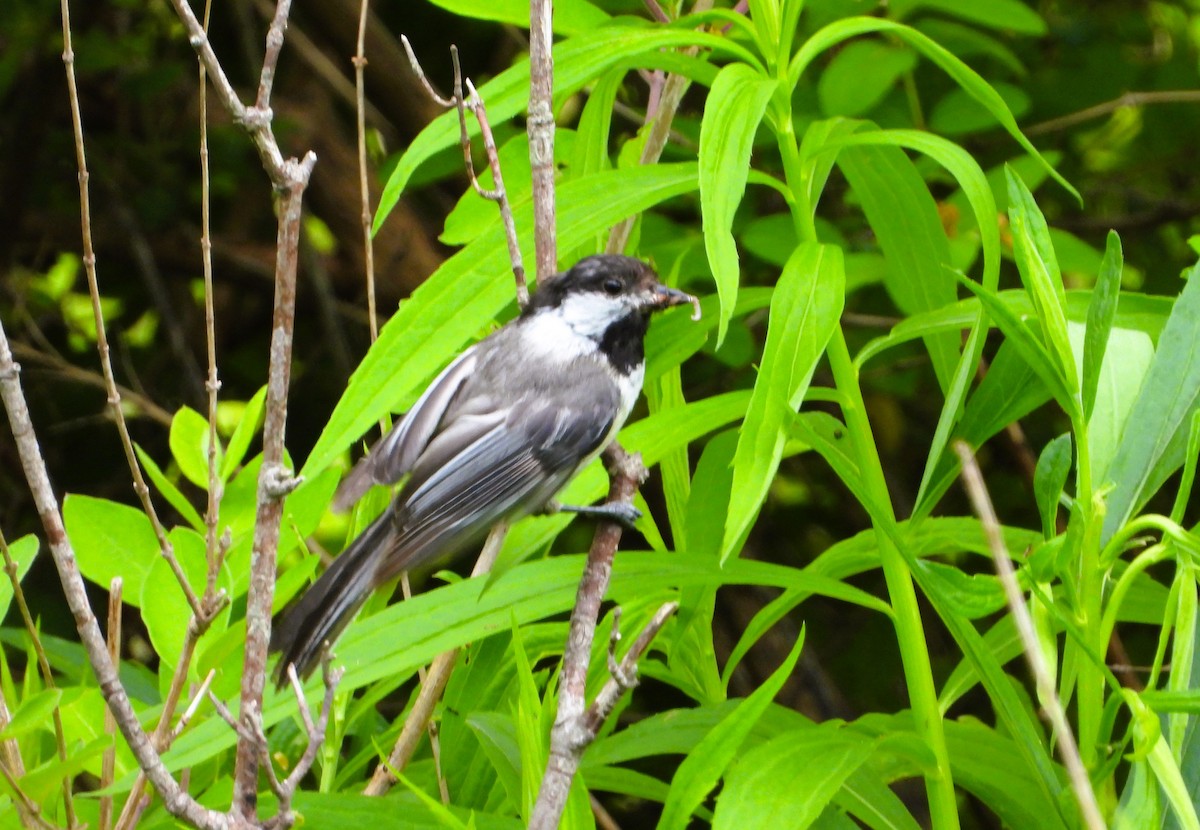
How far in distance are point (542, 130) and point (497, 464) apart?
550mm

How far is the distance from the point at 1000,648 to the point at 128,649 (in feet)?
6.98

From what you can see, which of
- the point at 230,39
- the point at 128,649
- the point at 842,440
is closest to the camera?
the point at 842,440

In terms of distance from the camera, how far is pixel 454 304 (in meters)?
1.42

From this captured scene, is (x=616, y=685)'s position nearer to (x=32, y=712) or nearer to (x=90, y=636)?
(x=90, y=636)

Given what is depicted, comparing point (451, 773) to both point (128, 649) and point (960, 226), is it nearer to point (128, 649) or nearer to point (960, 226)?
point (960, 226)

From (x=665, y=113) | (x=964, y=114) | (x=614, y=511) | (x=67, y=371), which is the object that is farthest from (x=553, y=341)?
(x=67, y=371)

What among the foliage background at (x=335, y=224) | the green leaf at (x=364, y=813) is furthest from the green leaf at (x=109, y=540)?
the foliage background at (x=335, y=224)

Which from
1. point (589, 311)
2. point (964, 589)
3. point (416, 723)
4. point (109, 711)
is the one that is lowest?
point (416, 723)

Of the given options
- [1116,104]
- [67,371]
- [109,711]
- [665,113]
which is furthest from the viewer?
[67,371]

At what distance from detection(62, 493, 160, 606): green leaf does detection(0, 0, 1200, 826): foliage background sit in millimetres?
1183

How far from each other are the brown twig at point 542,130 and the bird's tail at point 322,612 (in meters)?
0.42

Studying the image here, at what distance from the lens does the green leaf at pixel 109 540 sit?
1.67 metres

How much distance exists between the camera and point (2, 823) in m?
1.47

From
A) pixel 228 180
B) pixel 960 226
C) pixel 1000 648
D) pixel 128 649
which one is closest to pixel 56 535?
pixel 1000 648
